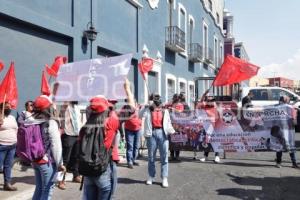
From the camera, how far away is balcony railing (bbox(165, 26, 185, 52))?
64.3ft

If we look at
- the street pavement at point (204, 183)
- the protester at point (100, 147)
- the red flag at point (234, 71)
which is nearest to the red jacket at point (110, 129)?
the protester at point (100, 147)

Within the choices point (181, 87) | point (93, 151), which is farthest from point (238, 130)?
point (181, 87)

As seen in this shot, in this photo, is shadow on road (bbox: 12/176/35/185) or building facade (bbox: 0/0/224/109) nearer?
shadow on road (bbox: 12/176/35/185)

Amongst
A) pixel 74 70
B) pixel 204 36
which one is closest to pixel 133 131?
pixel 74 70

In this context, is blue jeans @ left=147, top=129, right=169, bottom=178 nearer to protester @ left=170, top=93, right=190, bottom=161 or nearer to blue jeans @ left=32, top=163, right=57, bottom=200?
protester @ left=170, top=93, right=190, bottom=161

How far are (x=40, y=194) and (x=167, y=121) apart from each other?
3587 mm

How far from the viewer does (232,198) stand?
6.92m

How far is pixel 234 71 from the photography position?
11.3m

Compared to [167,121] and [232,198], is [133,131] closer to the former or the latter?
[167,121]

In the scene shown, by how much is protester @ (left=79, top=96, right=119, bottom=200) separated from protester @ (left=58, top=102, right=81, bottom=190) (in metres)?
3.17

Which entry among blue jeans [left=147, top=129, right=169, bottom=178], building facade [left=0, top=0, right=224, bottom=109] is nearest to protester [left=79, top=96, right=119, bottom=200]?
blue jeans [left=147, top=129, right=169, bottom=178]

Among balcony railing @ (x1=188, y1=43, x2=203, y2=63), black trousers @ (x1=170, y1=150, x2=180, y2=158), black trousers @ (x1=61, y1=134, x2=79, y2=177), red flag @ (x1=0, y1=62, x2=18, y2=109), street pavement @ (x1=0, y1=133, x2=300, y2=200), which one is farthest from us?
balcony railing @ (x1=188, y1=43, x2=203, y2=63)

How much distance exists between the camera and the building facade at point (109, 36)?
31.1 ft

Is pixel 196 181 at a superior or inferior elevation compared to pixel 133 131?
inferior
